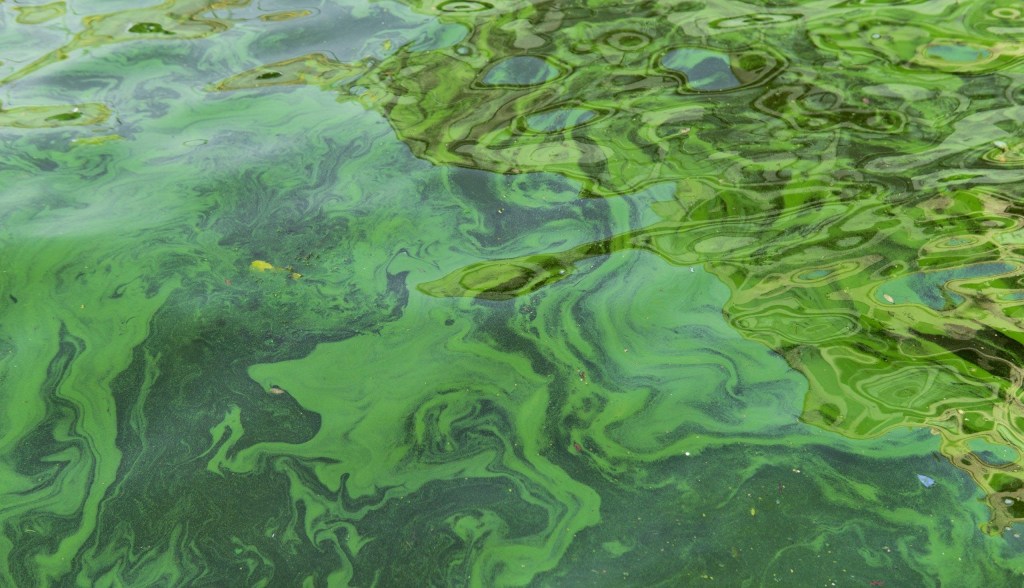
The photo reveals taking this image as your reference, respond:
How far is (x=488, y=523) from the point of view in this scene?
1.63m

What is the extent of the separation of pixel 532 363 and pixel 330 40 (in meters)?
1.77

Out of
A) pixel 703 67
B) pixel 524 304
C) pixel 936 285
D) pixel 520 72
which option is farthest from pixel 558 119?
pixel 936 285

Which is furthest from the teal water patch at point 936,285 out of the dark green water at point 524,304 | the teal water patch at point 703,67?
the teal water patch at point 703,67

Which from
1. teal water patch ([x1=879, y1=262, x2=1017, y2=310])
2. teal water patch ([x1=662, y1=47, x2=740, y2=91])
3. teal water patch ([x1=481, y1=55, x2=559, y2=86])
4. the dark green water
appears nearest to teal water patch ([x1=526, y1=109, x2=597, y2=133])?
the dark green water

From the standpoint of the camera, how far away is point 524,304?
205 centimetres

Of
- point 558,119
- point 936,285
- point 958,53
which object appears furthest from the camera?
point 958,53

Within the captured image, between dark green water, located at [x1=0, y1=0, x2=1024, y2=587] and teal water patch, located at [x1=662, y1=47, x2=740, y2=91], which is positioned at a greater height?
teal water patch, located at [x1=662, y1=47, x2=740, y2=91]

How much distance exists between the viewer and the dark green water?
5.29ft

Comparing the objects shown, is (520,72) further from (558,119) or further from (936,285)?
(936,285)

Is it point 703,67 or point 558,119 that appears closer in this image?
point 558,119

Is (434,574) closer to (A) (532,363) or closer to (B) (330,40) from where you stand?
(A) (532,363)

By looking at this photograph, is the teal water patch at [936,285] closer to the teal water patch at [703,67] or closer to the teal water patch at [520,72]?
the teal water patch at [703,67]

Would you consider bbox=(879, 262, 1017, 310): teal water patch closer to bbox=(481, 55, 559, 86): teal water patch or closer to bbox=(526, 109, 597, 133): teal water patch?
bbox=(526, 109, 597, 133): teal water patch

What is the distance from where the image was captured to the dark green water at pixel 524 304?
5.29ft
